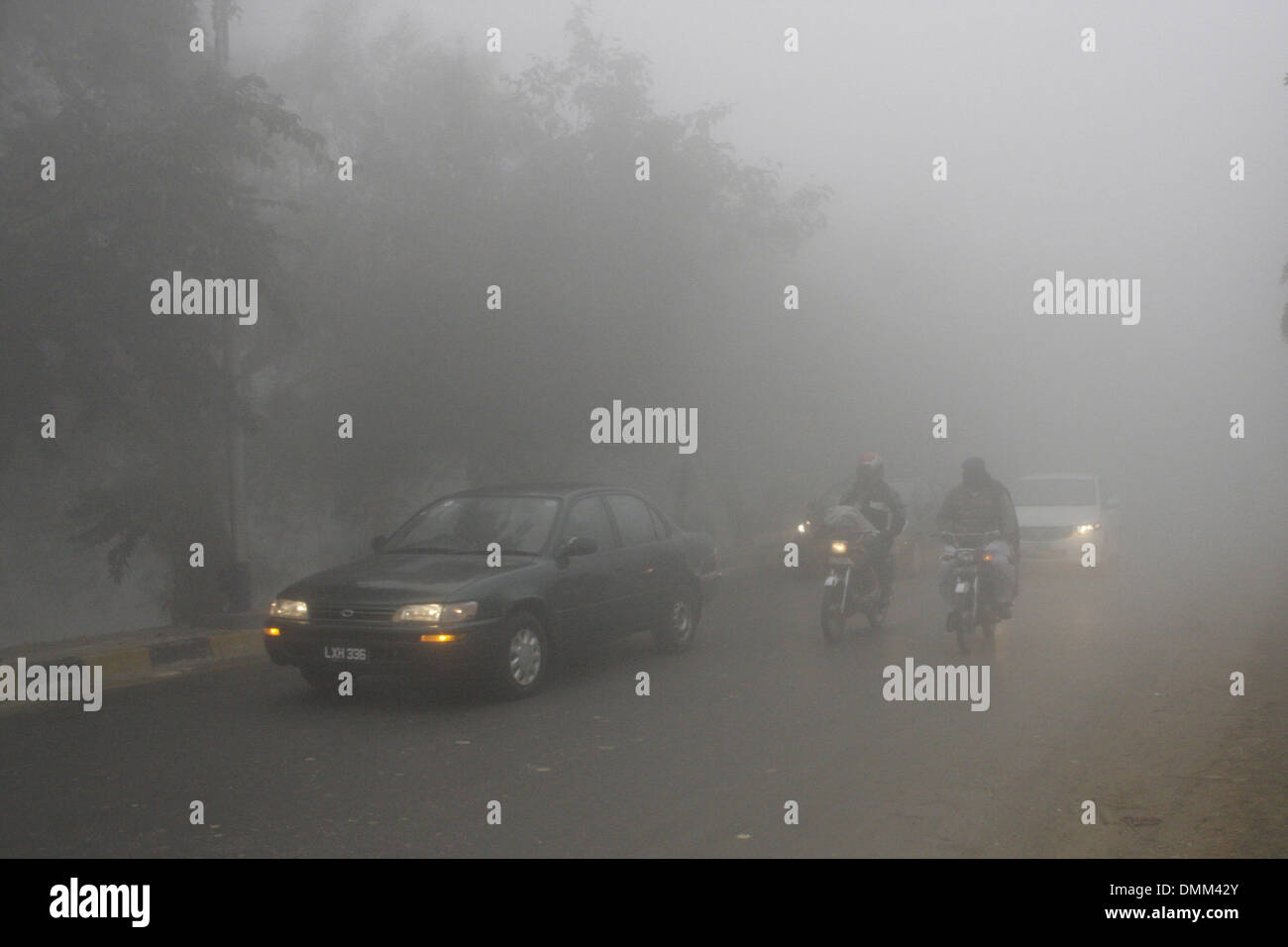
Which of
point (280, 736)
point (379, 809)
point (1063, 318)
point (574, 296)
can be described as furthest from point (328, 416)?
point (1063, 318)

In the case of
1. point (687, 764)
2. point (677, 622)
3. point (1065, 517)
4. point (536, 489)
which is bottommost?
point (687, 764)

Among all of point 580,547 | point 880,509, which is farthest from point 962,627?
point 580,547

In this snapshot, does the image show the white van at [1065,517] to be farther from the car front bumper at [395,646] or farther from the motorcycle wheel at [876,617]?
the car front bumper at [395,646]

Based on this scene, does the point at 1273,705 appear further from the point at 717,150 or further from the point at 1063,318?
the point at 1063,318

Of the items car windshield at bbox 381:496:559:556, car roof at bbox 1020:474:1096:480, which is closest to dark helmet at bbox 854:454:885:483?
car windshield at bbox 381:496:559:556

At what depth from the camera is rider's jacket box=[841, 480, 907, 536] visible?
1329 cm

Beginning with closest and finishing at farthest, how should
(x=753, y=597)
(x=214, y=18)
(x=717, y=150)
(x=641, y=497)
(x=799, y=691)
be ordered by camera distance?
(x=799, y=691) < (x=641, y=497) < (x=214, y=18) < (x=753, y=597) < (x=717, y=150)

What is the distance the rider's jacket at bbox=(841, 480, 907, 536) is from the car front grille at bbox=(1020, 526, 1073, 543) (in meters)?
8.15

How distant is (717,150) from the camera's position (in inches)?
924

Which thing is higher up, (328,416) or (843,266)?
(843,266)

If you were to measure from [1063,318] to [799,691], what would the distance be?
60.6 metres

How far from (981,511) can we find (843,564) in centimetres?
145

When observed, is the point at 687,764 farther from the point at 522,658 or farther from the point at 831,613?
the point at 831,613

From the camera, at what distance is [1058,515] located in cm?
2131
